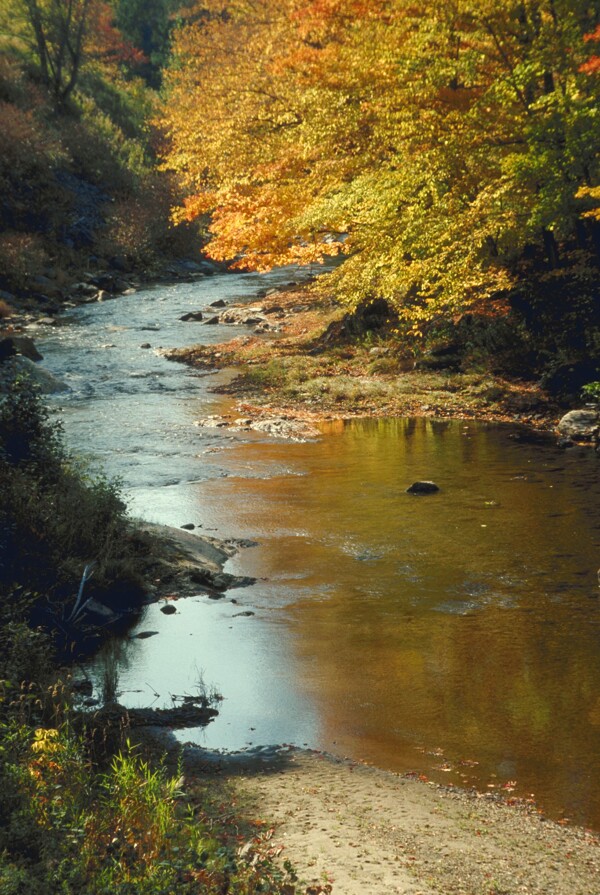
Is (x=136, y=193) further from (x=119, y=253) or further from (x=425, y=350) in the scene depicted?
(x=425, y=350)

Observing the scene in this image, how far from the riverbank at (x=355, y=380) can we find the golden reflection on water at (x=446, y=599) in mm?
2228

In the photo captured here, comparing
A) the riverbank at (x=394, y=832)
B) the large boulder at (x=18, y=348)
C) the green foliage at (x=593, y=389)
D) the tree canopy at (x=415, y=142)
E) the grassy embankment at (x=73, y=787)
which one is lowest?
the riverbank at (x=394, y=832)

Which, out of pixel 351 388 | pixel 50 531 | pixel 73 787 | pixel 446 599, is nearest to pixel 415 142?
pixel 351 388

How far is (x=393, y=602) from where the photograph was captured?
9.33m

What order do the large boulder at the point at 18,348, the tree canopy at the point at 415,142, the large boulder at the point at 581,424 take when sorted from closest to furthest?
1. the large boulder at the point at 581,424
2. the tree canopy at the point at 415,142
3. the large boulder at the point at 18,348

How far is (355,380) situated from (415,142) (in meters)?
5.08

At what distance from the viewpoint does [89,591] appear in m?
9.30

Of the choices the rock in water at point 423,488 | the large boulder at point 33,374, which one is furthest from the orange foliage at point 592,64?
the large boulder at point 33,374

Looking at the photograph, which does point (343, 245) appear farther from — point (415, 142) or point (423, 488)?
point (423, 488)

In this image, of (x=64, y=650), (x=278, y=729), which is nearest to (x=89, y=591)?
(x=64, y=650)

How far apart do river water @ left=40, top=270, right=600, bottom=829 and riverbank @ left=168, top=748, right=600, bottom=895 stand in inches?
12.7

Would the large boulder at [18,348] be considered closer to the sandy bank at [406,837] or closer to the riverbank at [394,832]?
the riverbank at [394,832]

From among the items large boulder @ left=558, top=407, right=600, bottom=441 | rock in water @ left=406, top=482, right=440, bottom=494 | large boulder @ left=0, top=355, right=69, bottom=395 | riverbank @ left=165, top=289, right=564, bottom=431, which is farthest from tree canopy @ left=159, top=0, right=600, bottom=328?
large boulder @ left=0, top=355, right=69, bottom=395

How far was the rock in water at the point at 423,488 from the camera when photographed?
512 inches
